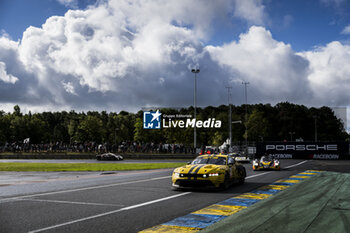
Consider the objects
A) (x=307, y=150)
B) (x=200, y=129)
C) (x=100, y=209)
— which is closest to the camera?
(x=100, y=209)

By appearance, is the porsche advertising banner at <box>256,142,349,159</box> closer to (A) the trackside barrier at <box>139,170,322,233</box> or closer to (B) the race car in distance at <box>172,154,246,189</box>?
(B) the race car in distance at <box>172,154,246,189</box>

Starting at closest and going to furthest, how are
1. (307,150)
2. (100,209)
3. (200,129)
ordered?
(100,209)
(307,150)
(200,129)

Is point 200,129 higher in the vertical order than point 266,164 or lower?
higher

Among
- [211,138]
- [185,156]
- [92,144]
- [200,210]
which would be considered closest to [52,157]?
[92,144]

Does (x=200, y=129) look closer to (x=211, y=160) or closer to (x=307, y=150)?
(x=307, y=150)

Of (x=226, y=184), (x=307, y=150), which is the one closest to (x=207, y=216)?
(x=226, y=184)

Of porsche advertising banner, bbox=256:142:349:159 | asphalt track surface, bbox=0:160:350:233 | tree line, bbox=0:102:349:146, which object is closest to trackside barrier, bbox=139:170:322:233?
asphalt track surface, bbox=0:160:350:233

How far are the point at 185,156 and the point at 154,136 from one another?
41569mm

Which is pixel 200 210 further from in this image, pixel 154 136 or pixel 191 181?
pixel 154 136

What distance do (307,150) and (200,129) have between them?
154 ft

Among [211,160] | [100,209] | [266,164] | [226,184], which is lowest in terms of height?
[100,209]

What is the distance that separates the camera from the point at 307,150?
44594mm

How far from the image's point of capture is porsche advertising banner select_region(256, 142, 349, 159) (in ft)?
142

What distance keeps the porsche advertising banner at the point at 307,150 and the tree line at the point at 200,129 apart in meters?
34.3
